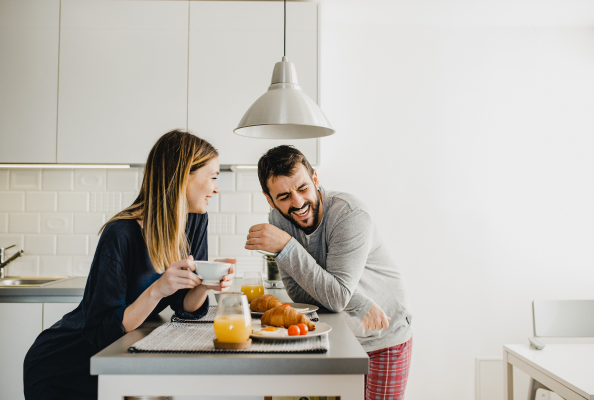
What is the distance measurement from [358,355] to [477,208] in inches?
91.7

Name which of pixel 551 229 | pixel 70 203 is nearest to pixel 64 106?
pixel 70 203

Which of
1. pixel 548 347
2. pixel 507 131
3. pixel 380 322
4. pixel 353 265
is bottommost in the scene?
pixel 548 347

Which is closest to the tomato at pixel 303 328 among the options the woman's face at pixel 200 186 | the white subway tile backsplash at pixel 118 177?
the woman's face at pixel 200 186

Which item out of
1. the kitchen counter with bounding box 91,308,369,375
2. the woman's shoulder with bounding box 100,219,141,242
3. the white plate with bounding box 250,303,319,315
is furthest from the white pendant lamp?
the kitchen counter with bounding box 91,308,369,375

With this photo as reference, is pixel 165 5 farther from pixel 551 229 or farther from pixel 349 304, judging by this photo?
pixel 551 229

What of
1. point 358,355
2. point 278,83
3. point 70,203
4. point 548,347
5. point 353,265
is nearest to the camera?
point 358,355

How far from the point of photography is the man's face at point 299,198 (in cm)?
164

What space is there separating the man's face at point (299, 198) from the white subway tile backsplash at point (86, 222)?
171 centimetres

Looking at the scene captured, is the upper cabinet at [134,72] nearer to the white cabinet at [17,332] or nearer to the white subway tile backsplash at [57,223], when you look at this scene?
the white subway tile backsplash at [57,223]

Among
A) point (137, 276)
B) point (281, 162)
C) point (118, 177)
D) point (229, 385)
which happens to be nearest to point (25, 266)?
point (118, 177)

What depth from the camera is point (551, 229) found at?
3029 mm

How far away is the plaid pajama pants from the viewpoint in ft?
5.77

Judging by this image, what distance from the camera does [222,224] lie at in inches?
116

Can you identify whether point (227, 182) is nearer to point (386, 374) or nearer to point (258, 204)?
point (258, 204)
